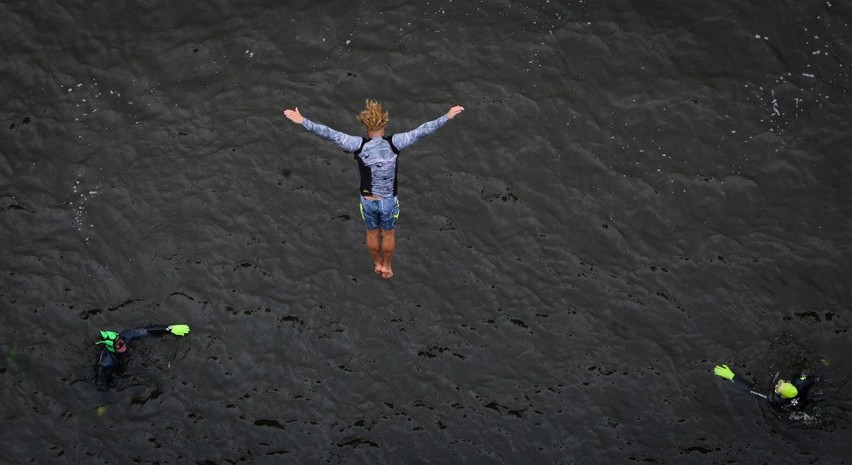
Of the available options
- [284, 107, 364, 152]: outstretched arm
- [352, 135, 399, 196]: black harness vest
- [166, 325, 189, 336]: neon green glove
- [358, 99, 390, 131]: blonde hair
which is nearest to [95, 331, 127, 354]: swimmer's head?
[166, 325, 189, 336]: neon green glove

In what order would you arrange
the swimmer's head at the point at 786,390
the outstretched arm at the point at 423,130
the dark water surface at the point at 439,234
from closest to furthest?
the outstretched arm at the point at 423,130
the swimmer's head at the point at 786,390
the dark water surface at the point at 439,234

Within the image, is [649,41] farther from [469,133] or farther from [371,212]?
[371,212]

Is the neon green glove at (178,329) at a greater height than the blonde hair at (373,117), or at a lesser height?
lesser

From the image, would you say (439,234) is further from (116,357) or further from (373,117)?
(116,357)

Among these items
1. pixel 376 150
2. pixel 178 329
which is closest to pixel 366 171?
pixel 376 150

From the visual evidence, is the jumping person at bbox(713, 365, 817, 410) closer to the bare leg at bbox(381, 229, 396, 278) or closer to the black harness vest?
the bare leg at bbox(381, 229, 396, 278)

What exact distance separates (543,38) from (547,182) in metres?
2.66

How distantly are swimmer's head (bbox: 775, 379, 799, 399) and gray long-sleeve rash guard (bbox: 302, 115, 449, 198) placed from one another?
7.26 m

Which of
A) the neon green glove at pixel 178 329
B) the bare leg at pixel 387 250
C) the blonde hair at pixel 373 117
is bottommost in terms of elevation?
the neon green glove at pixel 178 329

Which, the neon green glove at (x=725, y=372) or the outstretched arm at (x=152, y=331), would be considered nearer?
the neon green glove at (x=725, y=372)

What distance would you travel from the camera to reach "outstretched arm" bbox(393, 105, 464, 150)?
47.6 ft

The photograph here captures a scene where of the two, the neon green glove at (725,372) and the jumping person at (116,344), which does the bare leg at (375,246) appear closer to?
the jumping person at (116,344)

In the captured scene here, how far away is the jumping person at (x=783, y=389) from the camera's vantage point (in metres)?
17.5

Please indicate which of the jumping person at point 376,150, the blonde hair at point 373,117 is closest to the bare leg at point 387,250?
the jumping person at point 376,150
